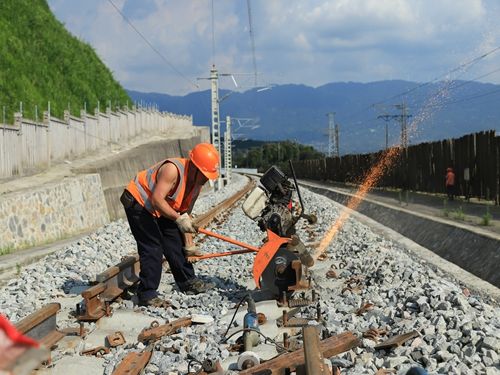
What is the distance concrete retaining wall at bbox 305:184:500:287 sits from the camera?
32.4 ft

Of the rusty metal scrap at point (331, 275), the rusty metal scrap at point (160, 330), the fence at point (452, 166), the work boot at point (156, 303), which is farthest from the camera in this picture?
the fence at point (452, 166)

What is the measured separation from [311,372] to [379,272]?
4.27m

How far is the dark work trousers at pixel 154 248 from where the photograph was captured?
7.12 meters

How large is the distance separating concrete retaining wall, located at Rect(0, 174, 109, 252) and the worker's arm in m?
6.82

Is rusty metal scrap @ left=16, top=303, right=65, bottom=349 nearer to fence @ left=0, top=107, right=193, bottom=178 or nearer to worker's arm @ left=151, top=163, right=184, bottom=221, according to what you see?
worker's arm @ left=151, top=163, right=184, bottom=221

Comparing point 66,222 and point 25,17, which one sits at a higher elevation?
point 25,17

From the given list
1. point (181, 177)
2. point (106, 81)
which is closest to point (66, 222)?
point (181, 177)

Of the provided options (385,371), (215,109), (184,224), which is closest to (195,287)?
(184,224)

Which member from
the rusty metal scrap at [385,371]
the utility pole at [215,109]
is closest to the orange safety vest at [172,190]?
the rusty metal scrap at [385,371]

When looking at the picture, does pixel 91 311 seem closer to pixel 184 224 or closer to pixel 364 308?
pixel 184 224

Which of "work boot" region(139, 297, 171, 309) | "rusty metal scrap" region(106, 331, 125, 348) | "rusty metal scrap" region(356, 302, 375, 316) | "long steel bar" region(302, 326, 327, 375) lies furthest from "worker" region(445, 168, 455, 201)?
"long steel bar" region(302, 326, 327, 375)

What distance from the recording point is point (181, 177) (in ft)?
23.2

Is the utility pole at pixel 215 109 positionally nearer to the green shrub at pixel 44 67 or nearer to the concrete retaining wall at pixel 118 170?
the green shrub at pixel 44 67

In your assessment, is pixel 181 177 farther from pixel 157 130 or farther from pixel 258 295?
pixel 157 130
